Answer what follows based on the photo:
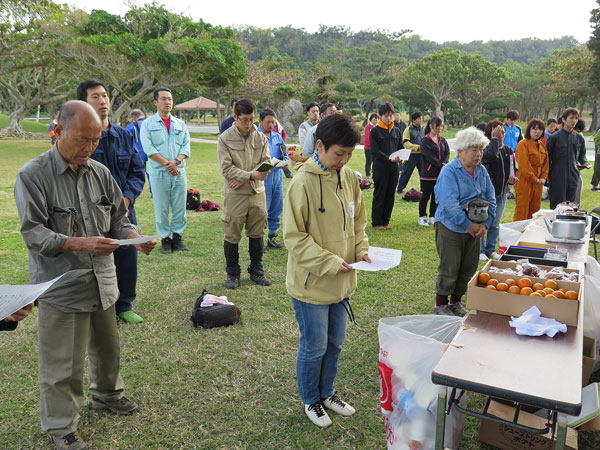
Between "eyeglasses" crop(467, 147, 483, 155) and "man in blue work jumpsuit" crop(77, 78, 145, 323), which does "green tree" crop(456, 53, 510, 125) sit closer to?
"eyeglasses" crop(467, 147, 483, 155)

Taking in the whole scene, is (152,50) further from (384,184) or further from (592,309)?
(592,309)

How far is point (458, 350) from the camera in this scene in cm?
201

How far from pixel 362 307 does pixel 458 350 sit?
84.6 inches

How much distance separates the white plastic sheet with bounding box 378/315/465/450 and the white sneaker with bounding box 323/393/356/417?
42 centimetres

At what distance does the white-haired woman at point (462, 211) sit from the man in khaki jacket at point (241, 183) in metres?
1.76

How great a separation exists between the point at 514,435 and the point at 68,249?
2452 millimetres

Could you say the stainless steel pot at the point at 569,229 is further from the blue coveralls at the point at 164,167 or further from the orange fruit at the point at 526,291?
the blue coveralls at the point at 164,167

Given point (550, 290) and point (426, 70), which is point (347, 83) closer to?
point (426, 70)

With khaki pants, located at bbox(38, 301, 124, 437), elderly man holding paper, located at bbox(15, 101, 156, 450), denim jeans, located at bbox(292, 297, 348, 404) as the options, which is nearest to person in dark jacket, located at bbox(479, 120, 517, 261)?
→ denim jeans, located at bbox(292, 297, 348, 404)

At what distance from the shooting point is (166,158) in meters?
5.39

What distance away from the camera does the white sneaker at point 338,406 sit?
2658mm

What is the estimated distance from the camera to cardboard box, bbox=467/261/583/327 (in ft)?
7.19

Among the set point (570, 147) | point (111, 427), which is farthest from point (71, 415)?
point (570, 147)

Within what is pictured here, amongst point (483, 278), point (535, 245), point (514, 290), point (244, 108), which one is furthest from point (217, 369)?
Answer: point (535, 245)
